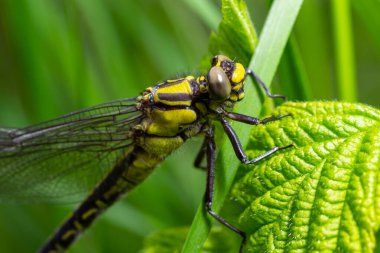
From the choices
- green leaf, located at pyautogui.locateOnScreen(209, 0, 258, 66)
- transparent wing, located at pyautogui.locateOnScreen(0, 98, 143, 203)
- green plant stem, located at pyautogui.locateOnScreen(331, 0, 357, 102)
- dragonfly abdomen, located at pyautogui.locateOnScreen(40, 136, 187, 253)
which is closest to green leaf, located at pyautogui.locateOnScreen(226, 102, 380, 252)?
green leaf, located at pyautogui.locateOnScreen(209, 0, 258, 66)

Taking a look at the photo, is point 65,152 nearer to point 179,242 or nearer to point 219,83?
point 179,242

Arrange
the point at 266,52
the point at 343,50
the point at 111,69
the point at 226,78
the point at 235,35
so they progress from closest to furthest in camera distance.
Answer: the point at 266,52, the point at 235,35, the point at 226,78, the point at 343,50, the point at 111,69

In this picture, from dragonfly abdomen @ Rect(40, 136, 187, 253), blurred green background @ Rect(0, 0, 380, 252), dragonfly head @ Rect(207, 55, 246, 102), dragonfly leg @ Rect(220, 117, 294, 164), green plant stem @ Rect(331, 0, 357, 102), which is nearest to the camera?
dragonfly leg @ Rect(220, 117, 294, 164)

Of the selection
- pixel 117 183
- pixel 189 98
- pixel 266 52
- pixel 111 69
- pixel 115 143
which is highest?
pixel 111 69

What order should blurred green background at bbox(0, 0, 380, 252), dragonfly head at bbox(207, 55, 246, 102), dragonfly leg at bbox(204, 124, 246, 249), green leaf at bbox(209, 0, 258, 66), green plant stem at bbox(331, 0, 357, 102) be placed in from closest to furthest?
dragonfly leg at bbox(204, 124, 246, 249) < green leaf at bbox(209, 0, 258, 66) < dragonfly head at bbox(207, 55, 246, 102) < green plant stem at bbox(331, 0, 357, 102) < blurred green background at bbox(0, 0, 380, 252)

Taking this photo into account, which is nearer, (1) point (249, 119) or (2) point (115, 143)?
(1) point (249, 119)

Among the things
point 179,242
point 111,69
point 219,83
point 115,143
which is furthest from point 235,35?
point 111,69

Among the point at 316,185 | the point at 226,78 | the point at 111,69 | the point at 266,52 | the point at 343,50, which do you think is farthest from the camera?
the point at 111,69

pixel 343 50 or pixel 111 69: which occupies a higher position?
pixel 111 69

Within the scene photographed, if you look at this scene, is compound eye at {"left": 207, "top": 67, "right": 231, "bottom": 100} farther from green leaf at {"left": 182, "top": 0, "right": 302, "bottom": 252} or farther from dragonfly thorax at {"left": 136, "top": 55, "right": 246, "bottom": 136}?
green leaf at {"left": 182, "top": 0, "right": 302, "bottom": 252}
